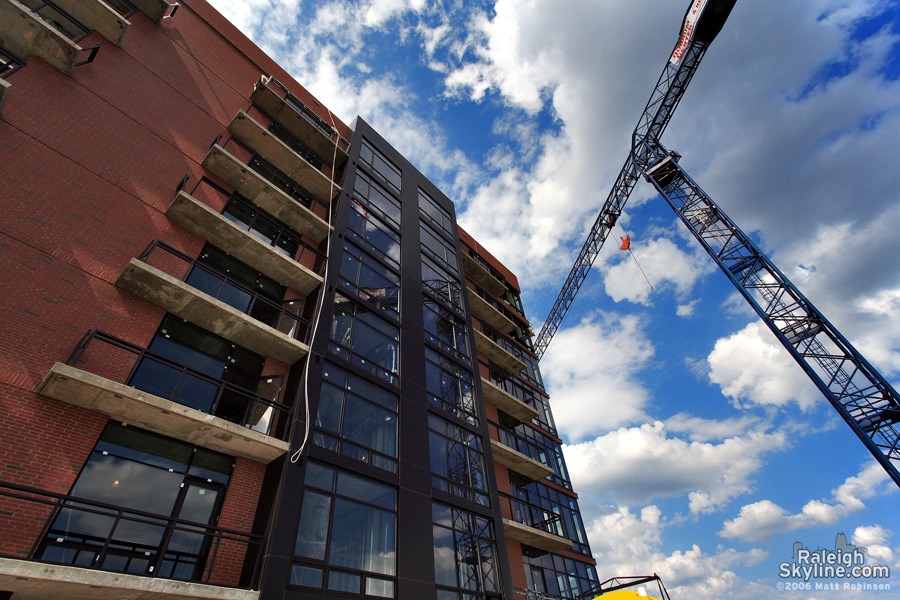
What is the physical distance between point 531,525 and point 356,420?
1284cm

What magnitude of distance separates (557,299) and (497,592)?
1644 inches

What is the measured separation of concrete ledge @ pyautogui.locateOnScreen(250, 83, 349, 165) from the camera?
1892 centimetres

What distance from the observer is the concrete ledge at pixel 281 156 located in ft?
55.3

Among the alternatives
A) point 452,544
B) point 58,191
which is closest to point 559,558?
point 452,544

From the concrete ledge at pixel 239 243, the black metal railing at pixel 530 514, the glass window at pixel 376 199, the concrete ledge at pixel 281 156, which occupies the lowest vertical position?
the black metal railing at pixel 530 514

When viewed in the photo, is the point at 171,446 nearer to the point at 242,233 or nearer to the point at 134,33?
the point at 242,233

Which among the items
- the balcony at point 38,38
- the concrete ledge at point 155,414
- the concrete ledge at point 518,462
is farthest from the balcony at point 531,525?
the balcony at point 38,38

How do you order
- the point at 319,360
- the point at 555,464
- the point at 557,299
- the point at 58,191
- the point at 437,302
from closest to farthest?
1. the point at 58,191
2. the point at 319,360
3. the point at 437,302
4. the point at 555,464
5. the point at 557,299

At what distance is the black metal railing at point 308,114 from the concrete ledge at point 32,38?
Answer: 8.25m

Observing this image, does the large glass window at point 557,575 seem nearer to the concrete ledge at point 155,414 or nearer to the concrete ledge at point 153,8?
the concrete ledge at point 155,414

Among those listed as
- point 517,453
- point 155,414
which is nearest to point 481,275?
point 517,453

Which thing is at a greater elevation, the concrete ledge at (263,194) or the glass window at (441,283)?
the glass window at (441,283)

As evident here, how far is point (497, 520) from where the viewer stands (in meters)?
15.7

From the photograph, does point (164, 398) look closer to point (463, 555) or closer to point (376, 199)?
point (463, 555)
